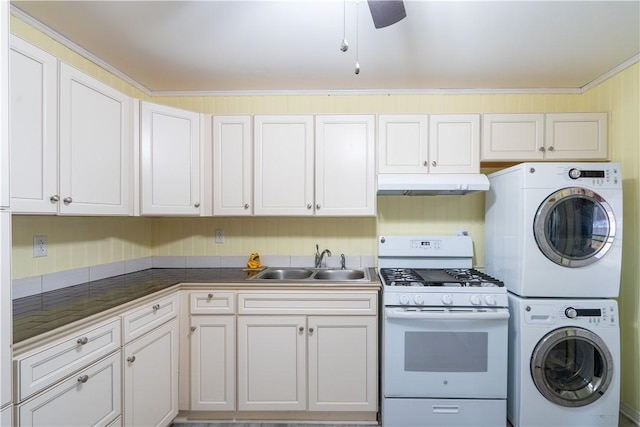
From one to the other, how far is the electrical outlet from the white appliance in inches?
79.4

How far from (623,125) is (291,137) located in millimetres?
2360

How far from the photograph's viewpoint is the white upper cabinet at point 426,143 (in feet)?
7.80

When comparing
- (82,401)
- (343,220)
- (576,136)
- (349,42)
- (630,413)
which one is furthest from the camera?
(343,220)

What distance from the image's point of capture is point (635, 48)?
199cm

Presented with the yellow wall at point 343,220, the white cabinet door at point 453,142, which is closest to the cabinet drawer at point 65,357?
the yellow wall at point 343,220

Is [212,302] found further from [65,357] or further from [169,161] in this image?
[169,161]

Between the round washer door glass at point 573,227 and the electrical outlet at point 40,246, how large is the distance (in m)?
2.90

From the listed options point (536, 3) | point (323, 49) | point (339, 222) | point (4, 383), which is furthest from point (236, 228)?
point (536, 3)

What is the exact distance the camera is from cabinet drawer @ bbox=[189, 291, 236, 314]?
6.93 feet

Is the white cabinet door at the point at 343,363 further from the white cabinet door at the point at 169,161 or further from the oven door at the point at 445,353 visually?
the white cabinet door at the point at 169,161

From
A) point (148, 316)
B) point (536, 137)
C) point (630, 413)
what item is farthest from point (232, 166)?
point (630, 413)

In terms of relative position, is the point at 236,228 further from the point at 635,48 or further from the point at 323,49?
the point at 635,48

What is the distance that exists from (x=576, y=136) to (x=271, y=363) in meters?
2.75

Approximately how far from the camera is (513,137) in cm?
238
